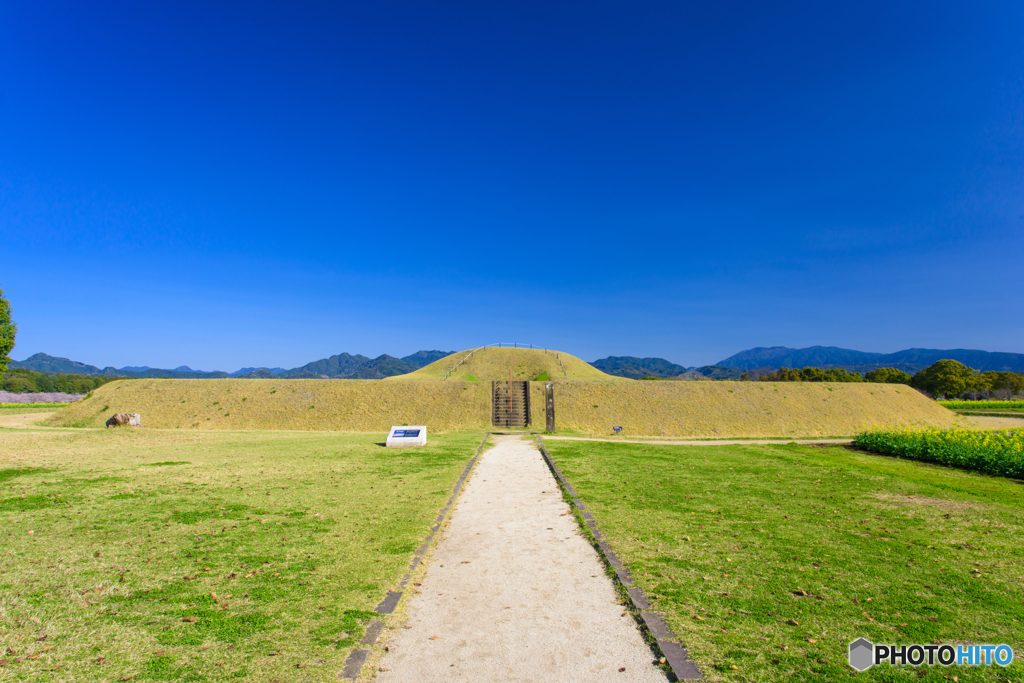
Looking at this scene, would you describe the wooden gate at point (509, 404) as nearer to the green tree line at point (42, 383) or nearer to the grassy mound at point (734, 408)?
the grassy mound at point (734, 408)

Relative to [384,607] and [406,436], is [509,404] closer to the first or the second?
[406,436]

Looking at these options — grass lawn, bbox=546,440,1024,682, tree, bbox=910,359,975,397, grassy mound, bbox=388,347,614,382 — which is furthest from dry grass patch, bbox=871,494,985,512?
tree, bbox=910,359,975,397

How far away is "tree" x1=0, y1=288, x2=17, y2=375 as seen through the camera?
136 feet

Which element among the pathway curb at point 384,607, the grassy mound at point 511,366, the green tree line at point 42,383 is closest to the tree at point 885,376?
the grassy mound at point 511,366

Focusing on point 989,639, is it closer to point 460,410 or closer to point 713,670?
point 713,670

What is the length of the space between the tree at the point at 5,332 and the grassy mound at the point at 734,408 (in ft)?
161

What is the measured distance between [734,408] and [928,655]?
34440 mm

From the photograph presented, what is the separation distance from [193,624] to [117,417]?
98.9 ft

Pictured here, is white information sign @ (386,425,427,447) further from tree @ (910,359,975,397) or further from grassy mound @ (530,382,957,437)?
tree @ (910,359,975,397)

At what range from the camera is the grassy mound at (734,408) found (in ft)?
109

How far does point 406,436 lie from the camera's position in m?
21.3

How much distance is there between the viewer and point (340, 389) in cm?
3959

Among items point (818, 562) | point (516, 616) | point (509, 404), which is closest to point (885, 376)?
point (509, 404)

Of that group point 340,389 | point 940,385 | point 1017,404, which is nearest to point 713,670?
point 340,389
